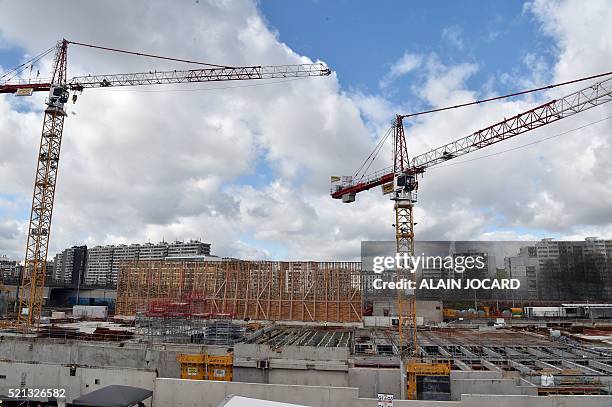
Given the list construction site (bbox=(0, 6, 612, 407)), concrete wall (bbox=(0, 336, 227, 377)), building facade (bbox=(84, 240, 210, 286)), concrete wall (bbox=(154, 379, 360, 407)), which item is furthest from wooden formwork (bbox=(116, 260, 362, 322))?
building facade (bbox=(84, 240, 210, 286))

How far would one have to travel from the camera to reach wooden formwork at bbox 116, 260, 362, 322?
51.4m

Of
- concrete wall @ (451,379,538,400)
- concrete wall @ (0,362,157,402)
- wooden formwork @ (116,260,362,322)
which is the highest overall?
wooden formwork @ (116,260,362,322)

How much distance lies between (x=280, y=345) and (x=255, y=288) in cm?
2691

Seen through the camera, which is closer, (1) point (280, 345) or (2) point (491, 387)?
(2) point (491, 387)

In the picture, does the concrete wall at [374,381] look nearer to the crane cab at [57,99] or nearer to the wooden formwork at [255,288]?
the wooden formwork at [255,288]

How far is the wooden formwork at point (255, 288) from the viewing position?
169ft

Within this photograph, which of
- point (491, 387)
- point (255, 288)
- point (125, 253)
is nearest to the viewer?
point (491, 387)

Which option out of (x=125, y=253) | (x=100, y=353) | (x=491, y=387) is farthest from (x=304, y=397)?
(x=125, y=253)

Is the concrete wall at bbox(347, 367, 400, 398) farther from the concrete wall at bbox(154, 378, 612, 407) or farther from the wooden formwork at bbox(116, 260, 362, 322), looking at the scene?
the wooden formwork at bbox(116, 260, 362, 322)

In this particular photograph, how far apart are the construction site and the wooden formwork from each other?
0.45 feet

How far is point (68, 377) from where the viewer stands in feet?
73.8

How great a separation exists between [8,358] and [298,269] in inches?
1238

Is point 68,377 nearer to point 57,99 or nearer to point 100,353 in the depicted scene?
point 100,353

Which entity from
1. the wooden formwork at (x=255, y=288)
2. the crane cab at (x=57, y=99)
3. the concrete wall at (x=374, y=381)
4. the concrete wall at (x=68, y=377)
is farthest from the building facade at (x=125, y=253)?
the concrete wall at (x=374, y=381)
